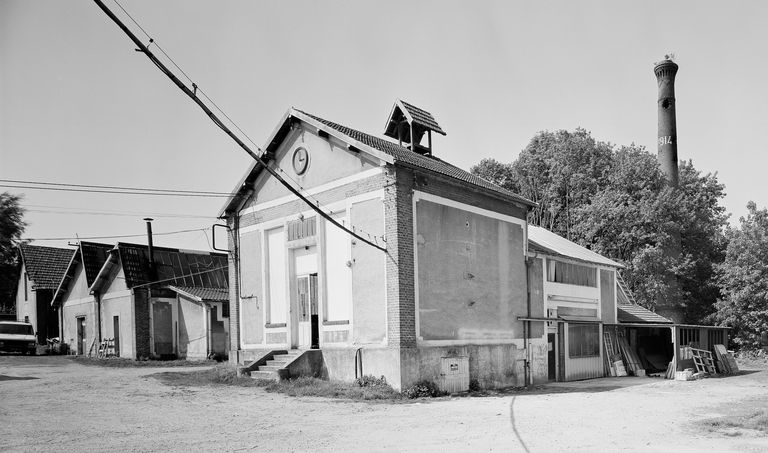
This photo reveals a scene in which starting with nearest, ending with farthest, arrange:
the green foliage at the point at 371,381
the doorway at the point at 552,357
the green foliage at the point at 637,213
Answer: the green foliage at the point at 371,381 → the doorway at the point at 552,357 → the green foliage at the point at 637,213

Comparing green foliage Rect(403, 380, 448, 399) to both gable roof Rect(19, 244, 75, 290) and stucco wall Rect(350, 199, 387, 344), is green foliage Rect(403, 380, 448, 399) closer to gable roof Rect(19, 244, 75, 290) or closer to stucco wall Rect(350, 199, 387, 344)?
stucco wall Rect(350, 199, 387, 344)

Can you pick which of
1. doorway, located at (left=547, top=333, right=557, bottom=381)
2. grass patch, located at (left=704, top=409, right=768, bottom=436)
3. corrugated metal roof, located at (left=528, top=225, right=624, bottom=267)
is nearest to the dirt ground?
grass patch, located at (left=704, top=409, right=768, bottom=436)

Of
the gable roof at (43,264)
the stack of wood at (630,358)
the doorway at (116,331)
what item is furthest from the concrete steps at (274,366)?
the gable roof at (43,264)

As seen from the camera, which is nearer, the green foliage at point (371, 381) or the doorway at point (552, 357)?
the green foliage at point (371, 381)

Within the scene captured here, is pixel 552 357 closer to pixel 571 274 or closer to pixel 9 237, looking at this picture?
pixel 571 274

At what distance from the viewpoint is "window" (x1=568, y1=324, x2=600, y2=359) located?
24844mm

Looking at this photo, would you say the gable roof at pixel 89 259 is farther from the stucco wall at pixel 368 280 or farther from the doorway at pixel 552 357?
the doorway at pixel 552 357

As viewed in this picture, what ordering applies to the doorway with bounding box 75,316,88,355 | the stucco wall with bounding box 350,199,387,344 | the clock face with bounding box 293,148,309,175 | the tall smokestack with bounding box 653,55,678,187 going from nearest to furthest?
the stucco wall with bounding box 350,199,387,344 → the clock face with bounding box 293,148,309,175 → the doorway with bounding box 75,316,88,355 → the tall smokestack with bounding box 653,55,678,187

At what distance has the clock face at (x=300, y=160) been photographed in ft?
66.8

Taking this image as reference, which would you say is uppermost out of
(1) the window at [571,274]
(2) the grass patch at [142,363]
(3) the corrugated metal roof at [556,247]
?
(3) the corrugated metal roof at [556,247]

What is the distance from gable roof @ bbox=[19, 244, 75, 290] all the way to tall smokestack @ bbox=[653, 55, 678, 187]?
43.6 m

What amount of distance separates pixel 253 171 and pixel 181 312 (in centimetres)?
1295

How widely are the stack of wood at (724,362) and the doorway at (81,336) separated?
108 ft

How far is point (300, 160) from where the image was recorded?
2059 cm
